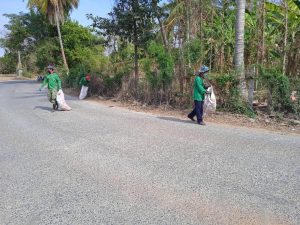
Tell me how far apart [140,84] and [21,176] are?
28.5 feet

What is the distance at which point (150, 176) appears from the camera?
187 inches

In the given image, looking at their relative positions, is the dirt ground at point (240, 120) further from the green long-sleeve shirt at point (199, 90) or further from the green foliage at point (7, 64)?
the green foliage at point (7, 64)

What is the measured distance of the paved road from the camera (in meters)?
3.62

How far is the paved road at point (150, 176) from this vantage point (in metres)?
3.62

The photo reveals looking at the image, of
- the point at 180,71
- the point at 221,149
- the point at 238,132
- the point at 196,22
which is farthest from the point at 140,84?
the point at 221,149

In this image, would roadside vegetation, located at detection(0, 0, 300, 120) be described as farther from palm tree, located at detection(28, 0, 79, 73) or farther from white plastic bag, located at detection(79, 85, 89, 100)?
palm tree, located at detection(28, 0, 79, 73)

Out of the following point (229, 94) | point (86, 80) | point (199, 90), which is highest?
point (86, 80)

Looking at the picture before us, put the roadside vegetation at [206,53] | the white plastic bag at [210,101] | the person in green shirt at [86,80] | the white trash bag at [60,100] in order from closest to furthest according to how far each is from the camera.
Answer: the white plastic bag at [210,101]
the roadside vegetation at [206,53]
the white trash bag at [60,100]
the person in green shirt at [86,80]

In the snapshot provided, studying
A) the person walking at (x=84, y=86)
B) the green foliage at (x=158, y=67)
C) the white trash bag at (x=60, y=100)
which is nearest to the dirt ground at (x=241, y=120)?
the green foliage at (x=158, y=67)

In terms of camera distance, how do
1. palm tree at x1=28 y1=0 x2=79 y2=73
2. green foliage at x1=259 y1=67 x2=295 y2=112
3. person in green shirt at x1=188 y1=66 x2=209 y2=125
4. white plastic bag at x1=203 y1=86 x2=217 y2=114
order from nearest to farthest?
person in green shirt at x1=188 y1=66 x2=209 y2=125
green foliage at x1=259 y1=67 x2=295 y2=112
white plastic bag at x1=203 y1=86 x2=217 y2=114
palm tree at x1=28 y1=0 x2=79 y2=73

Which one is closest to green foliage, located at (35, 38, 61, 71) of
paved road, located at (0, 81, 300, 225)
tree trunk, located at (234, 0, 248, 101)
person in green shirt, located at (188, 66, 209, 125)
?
paved road, located at (0, 81, 300, 225)

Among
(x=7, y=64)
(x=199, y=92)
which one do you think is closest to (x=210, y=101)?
(x=199, y=92)

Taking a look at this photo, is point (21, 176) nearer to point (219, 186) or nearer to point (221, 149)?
point (219, 186)

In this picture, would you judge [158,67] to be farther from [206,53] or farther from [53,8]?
[53,8]
